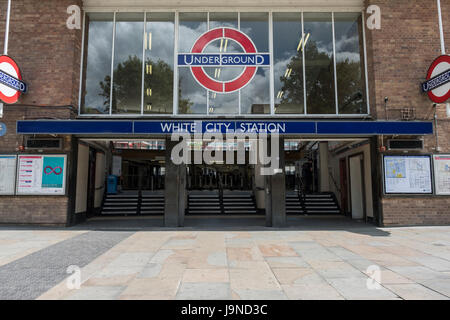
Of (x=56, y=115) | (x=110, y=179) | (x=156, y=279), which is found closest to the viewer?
(x=156, y=279)

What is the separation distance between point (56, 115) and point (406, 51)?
1169 centimetres

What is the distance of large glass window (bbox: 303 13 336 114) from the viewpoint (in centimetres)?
956

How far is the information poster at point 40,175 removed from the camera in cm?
866

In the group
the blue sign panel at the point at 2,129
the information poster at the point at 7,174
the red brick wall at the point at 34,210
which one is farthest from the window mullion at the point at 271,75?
the blue sign panel at the point at 2,129

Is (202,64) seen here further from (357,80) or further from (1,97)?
(1,97)

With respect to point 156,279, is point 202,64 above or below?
above

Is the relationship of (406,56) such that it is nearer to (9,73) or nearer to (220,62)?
(220,62)

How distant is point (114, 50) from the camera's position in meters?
9.75

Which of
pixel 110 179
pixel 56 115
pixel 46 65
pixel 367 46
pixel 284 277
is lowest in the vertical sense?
pixel 284 277

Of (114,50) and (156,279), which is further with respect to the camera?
(114,50)

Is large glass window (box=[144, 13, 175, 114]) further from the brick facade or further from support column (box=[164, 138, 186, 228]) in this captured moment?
the brick facade

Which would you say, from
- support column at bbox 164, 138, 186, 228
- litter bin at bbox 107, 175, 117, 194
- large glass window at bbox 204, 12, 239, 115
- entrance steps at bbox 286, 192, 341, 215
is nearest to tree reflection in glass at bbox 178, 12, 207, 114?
large glass window at bbox 204, 12, 239, 115
